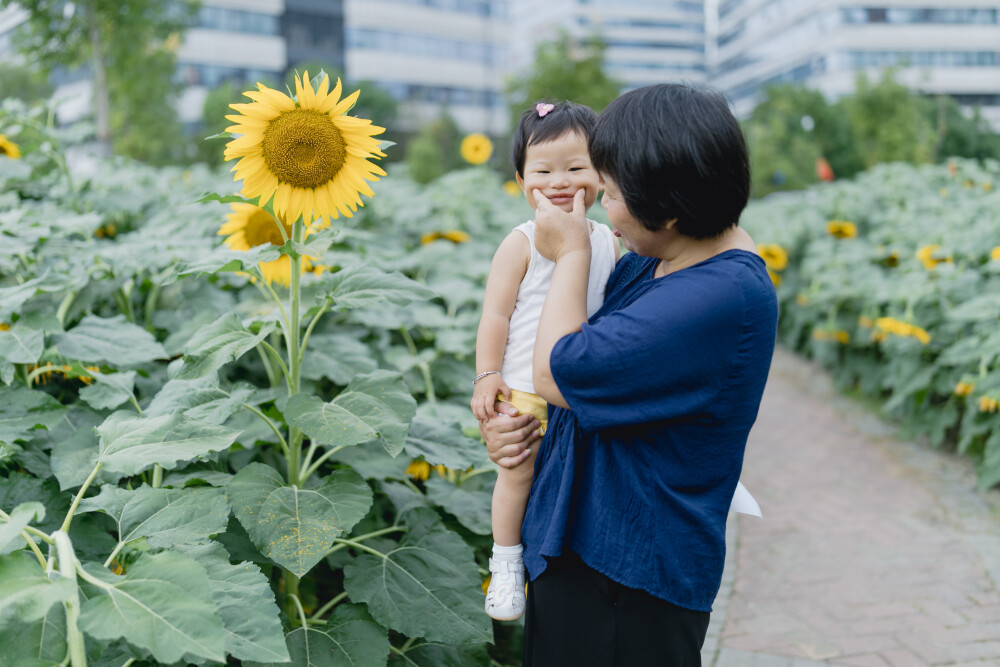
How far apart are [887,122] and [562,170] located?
2757 centimetres

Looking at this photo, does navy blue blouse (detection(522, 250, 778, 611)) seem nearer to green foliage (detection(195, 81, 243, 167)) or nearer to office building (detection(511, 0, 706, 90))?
green foliage (detection(195, 81, 243, 167))

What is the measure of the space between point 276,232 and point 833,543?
136 inches

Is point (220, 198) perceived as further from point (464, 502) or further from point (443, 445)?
point (464, 502)

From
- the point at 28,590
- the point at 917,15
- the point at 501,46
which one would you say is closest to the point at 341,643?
the point at 28,590

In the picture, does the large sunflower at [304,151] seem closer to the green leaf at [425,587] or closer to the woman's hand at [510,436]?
the woman's hand at [510,436]

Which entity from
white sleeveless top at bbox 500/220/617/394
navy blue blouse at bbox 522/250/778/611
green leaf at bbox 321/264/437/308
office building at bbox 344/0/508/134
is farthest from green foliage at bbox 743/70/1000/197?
navy blue blouse at bbox 522/250/778/611

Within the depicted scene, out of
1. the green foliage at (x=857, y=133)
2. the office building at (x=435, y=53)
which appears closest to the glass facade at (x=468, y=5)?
the office building at (x=435, y=53)

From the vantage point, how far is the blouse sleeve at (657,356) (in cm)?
155

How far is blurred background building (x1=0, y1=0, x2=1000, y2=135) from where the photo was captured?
5209cm

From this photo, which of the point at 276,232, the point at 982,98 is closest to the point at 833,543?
the point at 276,232

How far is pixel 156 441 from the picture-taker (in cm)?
190

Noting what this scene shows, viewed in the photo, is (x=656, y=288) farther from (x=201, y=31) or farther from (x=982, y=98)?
(x=982, y=98)

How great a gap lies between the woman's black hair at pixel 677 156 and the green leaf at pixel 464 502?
4.34 feet

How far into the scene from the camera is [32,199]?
5102 millimetres
